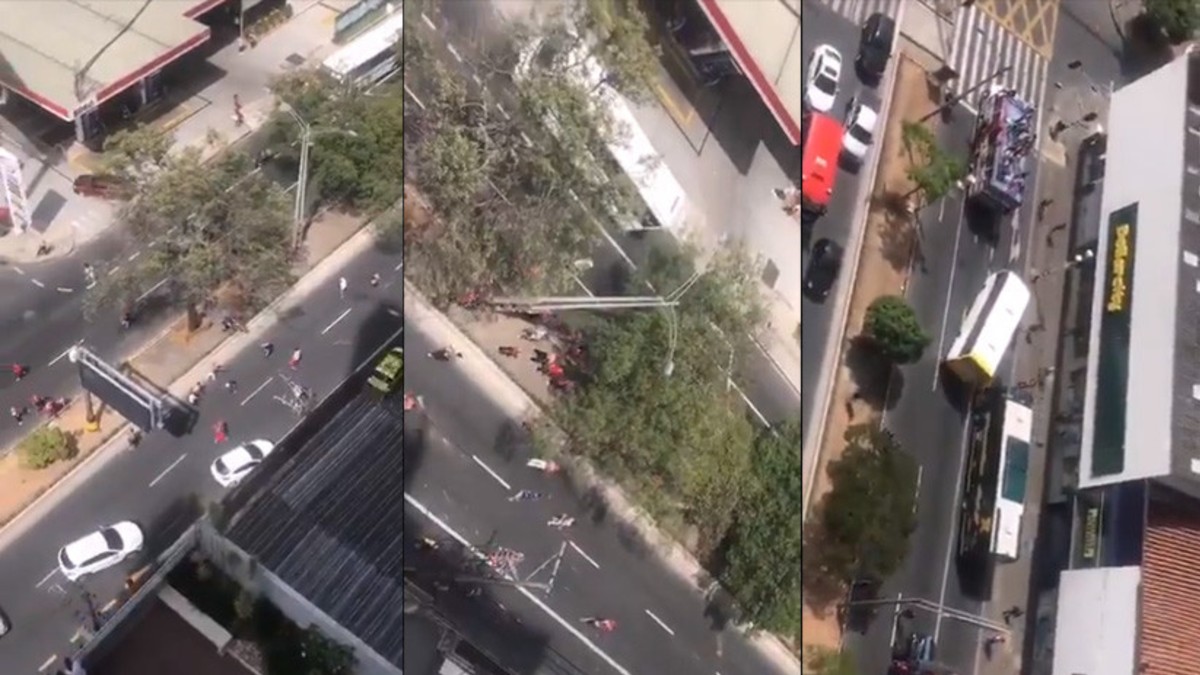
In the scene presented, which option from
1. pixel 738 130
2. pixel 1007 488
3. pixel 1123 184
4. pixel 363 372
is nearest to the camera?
pixel 363 372

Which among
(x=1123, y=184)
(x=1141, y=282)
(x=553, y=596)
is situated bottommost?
(x=553, y=596)

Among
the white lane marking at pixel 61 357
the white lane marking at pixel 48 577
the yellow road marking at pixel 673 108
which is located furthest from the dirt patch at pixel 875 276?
the white lane marking at pixel 61 357

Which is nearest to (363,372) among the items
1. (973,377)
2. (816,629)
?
(816,629)

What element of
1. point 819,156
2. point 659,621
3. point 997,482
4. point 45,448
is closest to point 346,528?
point 45,448

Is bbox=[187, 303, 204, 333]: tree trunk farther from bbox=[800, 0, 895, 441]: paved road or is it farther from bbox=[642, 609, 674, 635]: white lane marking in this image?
bbox=[800, 0, 895, 441]: paved road

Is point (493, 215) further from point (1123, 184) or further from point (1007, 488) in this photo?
point (1123, 184)

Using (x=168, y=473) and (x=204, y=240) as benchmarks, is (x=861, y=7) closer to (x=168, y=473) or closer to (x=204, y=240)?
(x=204, y=240)

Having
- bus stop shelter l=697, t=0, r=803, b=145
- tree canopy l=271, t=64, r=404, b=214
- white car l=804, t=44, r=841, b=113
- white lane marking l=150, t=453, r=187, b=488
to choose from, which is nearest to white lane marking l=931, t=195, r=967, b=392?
white car l=804, t=44, r=841, b=113
